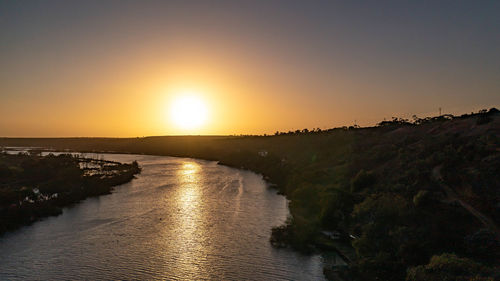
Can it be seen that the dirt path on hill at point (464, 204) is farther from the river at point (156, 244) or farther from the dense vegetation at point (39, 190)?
the dense vegetation at point (39, 190)

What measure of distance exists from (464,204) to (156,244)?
30.7m

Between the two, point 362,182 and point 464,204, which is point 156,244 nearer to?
point 362,182

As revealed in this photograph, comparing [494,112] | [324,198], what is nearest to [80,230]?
[324,198]

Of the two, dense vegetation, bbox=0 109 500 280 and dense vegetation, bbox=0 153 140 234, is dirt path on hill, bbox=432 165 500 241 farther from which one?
dense vegetation, bbox=0 153 140 234

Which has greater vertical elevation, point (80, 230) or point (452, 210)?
point (452, 210)

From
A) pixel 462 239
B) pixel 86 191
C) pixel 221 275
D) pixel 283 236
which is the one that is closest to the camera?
pixel 462 239

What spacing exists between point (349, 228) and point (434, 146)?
23140 millimetres

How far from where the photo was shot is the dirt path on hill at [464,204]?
79.7ft

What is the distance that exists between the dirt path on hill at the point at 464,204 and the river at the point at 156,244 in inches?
534

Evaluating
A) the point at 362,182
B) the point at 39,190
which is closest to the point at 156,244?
the point at 362,182

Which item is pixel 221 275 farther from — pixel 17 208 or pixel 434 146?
pixel 434 146

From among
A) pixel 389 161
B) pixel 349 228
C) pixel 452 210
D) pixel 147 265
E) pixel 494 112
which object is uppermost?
pixel 494 112

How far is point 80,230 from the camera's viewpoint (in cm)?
3881

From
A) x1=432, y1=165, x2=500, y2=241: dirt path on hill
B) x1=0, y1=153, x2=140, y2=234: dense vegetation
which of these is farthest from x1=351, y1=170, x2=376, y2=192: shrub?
x1=0, y1=153, x2=140, y2=234: dense vegetation
